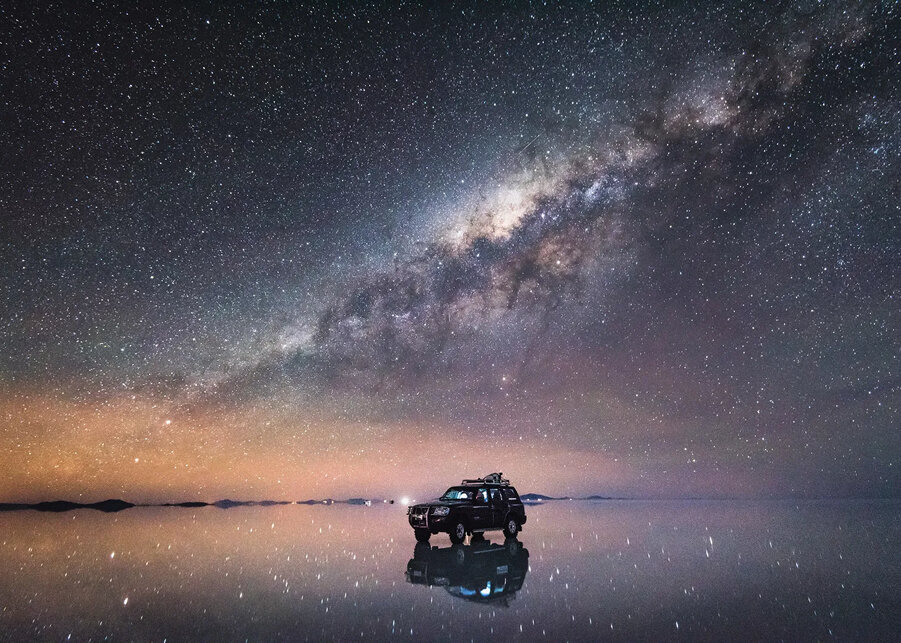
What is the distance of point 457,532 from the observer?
21.0 meters

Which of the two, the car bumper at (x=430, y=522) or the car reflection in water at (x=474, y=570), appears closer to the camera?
the car reflection in water at (x=474, y=570)

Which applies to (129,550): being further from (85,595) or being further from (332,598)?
(332,598)

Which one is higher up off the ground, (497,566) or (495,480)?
(495,480)

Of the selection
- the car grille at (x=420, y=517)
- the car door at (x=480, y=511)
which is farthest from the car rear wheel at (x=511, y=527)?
the car grille at (x=420, y=517)

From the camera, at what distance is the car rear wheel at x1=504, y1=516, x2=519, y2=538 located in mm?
22891

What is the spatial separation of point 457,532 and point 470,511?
1049mm

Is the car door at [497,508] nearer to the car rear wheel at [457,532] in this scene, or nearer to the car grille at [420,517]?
the car rear wheel at [457,532]

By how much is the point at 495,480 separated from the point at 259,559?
11.6 metres

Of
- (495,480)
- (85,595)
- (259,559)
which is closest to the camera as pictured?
(85,595)

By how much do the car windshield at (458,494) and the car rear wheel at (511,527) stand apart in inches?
86.5

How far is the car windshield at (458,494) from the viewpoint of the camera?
2236 cm

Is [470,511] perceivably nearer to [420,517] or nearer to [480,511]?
[480,511]

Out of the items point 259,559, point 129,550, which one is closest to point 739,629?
point 259,559

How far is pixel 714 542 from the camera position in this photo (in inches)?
832
